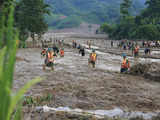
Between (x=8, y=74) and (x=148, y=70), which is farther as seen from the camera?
(x=148, y=70)

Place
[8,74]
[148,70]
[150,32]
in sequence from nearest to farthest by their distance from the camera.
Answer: [8,74] < [148,70] < [150,32]

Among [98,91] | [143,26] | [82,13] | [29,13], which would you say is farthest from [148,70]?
[82,13]

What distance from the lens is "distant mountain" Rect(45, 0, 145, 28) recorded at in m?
137

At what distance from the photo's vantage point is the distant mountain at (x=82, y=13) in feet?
449

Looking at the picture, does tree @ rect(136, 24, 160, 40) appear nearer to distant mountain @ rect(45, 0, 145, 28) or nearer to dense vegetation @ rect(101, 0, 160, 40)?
dense vegetation @ rect(101, 0, 160, 40)

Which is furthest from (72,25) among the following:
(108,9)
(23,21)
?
(23,21)

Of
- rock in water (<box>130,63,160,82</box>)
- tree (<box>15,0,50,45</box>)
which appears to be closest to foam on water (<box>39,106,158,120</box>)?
rock in water (<box>130,63,160,82</box>)

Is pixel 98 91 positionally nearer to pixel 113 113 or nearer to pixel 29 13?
pixel 113 113

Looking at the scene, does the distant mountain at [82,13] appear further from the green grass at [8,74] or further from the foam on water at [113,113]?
the green grass at [8,74]

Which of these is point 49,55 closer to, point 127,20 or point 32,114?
point 32,114

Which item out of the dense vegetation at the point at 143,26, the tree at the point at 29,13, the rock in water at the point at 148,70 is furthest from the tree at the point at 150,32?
the rock in water at the point at 148,70

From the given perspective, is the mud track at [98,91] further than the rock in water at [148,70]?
No

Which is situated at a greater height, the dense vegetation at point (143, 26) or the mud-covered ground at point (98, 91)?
the dense vegetation at point (143, 26)

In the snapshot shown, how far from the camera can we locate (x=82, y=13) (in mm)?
159875
